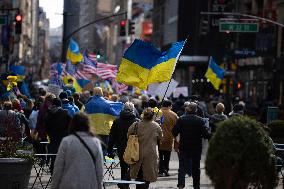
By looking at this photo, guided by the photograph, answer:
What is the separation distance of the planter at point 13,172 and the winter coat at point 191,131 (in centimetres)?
341

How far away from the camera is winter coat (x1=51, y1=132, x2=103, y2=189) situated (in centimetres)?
979

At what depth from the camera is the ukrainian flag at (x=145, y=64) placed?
1673 cm

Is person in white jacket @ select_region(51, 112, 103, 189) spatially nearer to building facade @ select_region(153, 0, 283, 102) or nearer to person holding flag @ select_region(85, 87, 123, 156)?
person holding flag @ select_region(85, 87, 123, 156)

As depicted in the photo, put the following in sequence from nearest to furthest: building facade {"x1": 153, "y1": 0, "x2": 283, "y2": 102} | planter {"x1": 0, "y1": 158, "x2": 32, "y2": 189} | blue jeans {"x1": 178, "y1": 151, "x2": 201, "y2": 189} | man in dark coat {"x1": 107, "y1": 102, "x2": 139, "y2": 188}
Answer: planter {"x1": 0, "y1": 158, "x2": 32, "y2": 189} < man in dark coat {"x1": 107, "y1": 102, "x2": 139, "y2": 188} < blue jeans {"x1": 178, "y1": 151, "x2": 201, "y2": 189} < building facade {"x1": 153, "y1": 0, "x2": 283, "y2": 102}

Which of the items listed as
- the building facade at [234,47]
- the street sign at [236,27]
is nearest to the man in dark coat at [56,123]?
the street sign at [236,27]

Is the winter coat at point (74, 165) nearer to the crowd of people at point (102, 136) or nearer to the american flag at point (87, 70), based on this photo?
the crowd of people at point (102, 136)

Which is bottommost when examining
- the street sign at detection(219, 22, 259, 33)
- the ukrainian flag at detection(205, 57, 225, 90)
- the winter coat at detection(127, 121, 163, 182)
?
the winter coat at detection(127, 121, 163, 182)

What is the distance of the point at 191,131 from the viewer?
51.7 ft

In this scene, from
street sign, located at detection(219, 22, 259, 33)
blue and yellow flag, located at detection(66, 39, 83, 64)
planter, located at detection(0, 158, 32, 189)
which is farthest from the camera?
blue and yellow flag, located at detection(66, 39, 83, 64)

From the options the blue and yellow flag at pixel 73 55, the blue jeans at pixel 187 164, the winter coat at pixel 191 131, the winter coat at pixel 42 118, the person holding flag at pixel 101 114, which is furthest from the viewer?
the blue and yellow flag at pixel 73 55

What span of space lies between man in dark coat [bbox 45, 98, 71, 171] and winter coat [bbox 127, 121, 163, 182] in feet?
8.57

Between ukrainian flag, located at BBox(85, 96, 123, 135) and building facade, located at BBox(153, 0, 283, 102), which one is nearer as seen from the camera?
ukrainian flag, located at BBox(85, 96, 123, 135)

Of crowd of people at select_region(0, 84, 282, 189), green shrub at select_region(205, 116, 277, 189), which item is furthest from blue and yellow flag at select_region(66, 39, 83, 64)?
green shrub at select_region(205, 116, 277, 189)

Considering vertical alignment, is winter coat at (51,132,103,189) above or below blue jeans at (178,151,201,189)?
above
